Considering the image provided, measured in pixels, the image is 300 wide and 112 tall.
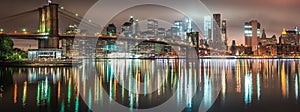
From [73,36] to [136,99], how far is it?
35017 mm

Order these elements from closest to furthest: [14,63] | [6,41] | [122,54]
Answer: [14,63] < [6,41] < [122,54]

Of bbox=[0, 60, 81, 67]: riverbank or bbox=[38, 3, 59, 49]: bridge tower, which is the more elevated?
bbox=[38, 3, 59, 49]: bridge tower

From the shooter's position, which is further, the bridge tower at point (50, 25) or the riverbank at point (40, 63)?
the bridge tower at point (50, 25)

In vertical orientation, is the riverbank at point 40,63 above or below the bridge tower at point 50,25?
below

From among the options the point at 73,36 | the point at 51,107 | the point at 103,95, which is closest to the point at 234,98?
the point at 103,95

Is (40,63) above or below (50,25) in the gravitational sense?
below

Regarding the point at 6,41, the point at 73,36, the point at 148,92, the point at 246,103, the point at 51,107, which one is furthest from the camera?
the point at 73,36

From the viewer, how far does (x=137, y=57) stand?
106625 mm

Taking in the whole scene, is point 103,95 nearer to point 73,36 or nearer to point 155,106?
point 155,106

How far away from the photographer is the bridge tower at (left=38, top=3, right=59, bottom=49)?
4000 centimetres

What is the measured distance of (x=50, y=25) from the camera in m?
40.3

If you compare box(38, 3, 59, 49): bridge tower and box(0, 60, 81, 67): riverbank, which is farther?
box(38, 3, 59, 49): bridge tower

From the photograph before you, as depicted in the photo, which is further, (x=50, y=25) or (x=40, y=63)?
(x=50, y=25)

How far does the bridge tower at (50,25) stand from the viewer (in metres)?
40.0
